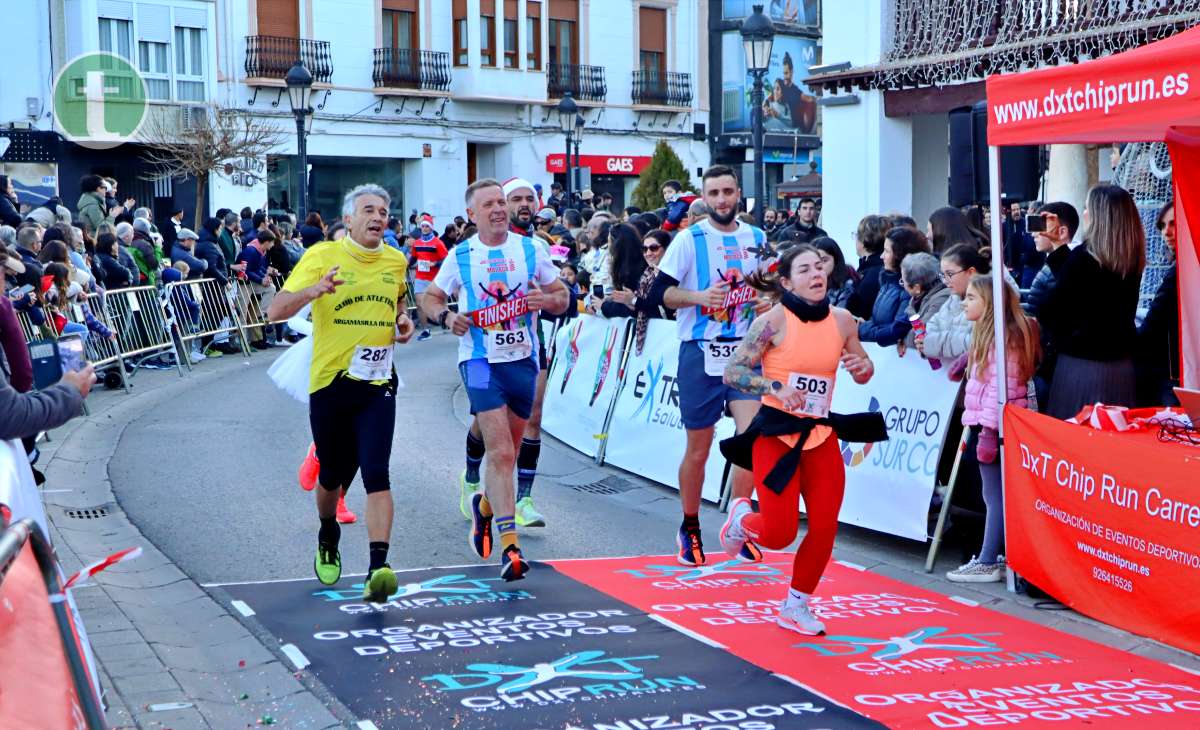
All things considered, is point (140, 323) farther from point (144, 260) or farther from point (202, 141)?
point (202, 141)

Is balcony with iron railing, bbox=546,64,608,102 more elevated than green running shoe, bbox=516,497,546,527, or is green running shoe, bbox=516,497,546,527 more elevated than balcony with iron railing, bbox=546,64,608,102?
balcony with iron railing, bbox=546,64,608,102

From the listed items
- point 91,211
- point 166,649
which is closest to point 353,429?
point 166,649

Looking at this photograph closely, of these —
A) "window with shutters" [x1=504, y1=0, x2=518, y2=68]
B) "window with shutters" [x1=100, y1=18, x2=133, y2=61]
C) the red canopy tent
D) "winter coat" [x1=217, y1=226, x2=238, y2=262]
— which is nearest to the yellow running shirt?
the red canopy tent

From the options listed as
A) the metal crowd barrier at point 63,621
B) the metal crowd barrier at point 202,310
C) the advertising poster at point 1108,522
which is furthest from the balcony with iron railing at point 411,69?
the metal crowd barrier at point 63,621

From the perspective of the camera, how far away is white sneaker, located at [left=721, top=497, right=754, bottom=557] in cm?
707

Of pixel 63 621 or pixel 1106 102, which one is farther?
pixel 1106 102

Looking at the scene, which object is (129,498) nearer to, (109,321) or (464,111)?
(109,321)

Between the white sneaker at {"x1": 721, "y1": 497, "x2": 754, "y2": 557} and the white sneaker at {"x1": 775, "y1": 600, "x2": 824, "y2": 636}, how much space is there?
0.49 m

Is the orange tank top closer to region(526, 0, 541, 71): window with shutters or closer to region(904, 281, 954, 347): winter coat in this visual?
region(904, 281, 954, 347): winter coat

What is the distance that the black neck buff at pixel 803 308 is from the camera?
22.1ft

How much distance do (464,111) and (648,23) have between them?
8.04 m

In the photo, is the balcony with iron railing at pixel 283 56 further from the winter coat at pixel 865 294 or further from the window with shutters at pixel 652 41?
the winter coat at pixel 865 294

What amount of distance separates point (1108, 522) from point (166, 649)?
13.6ft

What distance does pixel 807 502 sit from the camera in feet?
21.9
